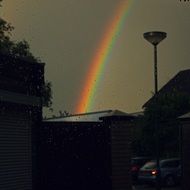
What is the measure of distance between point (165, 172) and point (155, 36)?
13.6 metres

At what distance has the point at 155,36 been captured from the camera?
18.5 m

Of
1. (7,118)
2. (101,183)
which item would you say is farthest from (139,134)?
(7,118)

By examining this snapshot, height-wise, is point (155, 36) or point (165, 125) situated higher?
point (155, 36)

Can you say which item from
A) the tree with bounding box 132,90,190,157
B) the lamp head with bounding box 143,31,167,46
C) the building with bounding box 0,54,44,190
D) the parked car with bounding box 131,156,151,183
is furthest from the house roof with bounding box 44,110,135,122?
the tree with bounding box 132,90,190,157

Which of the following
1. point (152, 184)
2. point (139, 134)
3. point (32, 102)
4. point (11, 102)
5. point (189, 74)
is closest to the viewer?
point (11, 102)

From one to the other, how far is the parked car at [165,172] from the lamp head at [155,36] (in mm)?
12898

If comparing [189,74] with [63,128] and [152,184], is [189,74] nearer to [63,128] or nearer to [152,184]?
[152,184]

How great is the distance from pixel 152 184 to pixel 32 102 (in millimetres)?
14315

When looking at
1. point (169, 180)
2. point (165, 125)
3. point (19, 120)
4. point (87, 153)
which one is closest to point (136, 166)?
point (169, 180)

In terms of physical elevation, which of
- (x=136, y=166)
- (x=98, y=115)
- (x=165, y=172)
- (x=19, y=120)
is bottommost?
(x=165, y=172)

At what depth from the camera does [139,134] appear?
4372cm

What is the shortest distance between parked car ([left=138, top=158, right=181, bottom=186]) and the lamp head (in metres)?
12.9

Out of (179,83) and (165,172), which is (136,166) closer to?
(165,172)

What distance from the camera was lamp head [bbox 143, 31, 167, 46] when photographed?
18422 millimetres
